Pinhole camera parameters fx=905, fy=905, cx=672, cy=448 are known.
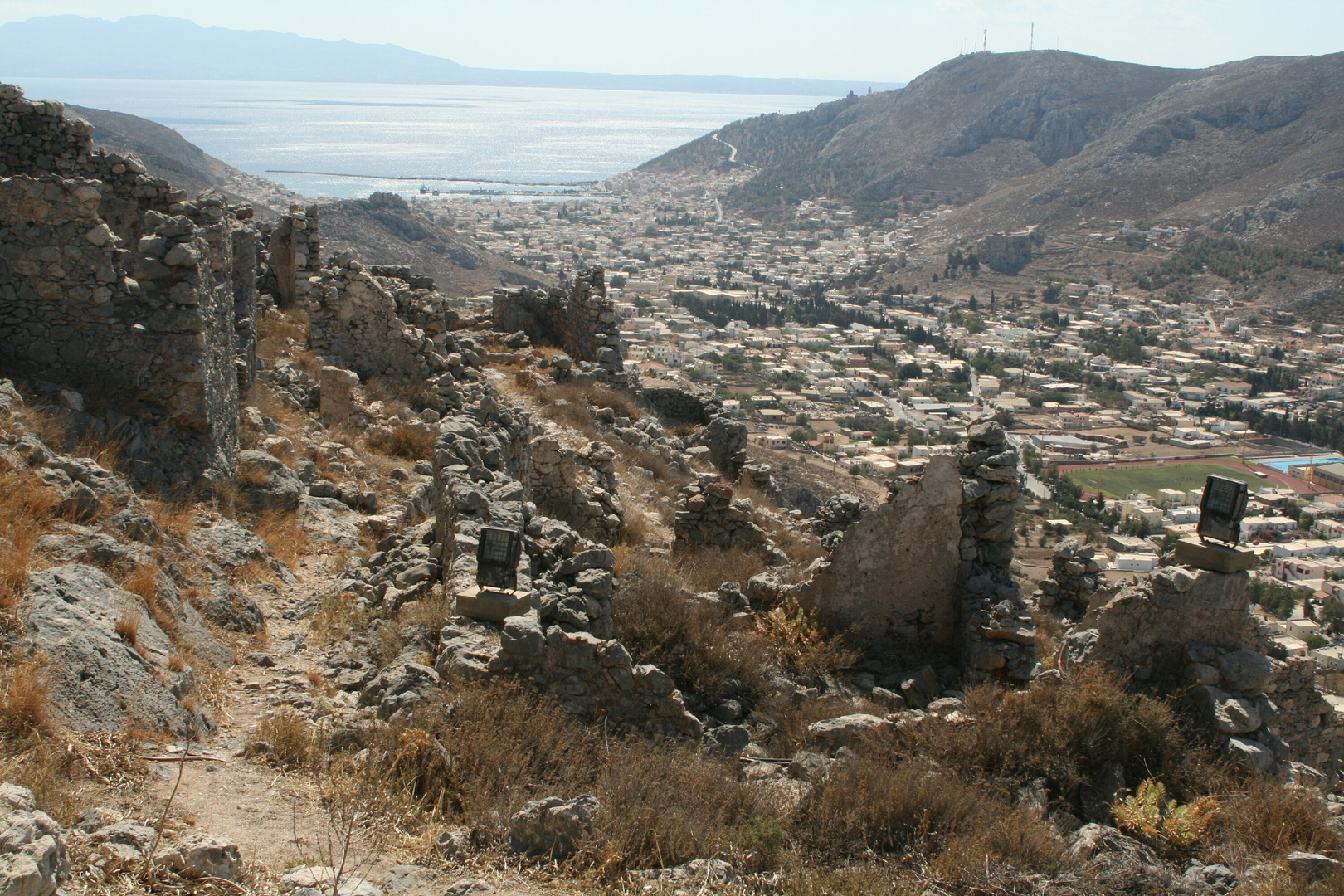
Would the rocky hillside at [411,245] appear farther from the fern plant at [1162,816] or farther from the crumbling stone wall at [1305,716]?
the fern plant at [1162,816]

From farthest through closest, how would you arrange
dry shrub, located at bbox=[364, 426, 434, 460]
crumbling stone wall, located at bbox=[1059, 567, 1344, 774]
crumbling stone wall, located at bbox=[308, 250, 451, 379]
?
crumbling stone wall, located at bbox=[308, 250, 451, 379], dry shrub, located at bbox=[364, 426, 434, 460], crumbling stone wall, located at bbox=[1059, 567, 1344, 774]

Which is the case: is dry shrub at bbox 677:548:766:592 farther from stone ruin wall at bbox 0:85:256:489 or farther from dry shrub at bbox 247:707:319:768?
dry shrub at bbox 247:707:319:768

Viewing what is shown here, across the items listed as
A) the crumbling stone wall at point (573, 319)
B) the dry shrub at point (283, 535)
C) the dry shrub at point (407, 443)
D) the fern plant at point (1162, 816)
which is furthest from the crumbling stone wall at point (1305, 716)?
the crumbling stone wall at point (573, 319)

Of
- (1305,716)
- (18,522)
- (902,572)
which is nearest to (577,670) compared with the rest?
(18,522)

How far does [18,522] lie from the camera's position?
14.9 ft

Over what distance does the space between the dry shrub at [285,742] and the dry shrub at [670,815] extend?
134 cm

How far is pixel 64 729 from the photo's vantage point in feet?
11.6

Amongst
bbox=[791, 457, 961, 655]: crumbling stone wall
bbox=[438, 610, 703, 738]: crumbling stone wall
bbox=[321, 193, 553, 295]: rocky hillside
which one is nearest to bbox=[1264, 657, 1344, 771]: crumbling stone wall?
bbox=[791, 457, 961, 655]: crumbling stone wall

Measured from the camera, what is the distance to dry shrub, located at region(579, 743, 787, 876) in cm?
380

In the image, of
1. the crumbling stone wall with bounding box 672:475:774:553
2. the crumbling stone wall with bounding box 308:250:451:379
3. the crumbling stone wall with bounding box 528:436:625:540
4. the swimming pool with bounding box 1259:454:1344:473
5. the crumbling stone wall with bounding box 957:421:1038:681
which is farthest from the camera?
the swimming pool with bounding box 1259:454:1344:473

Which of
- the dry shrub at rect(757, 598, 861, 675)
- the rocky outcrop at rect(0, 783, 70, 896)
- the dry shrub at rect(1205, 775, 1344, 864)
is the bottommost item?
the dry shrub at rect(757, 598, 861, 675)

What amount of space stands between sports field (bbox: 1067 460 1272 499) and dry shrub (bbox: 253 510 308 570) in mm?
36031

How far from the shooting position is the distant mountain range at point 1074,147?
8883 centimetres

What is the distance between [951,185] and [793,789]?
429 ft
